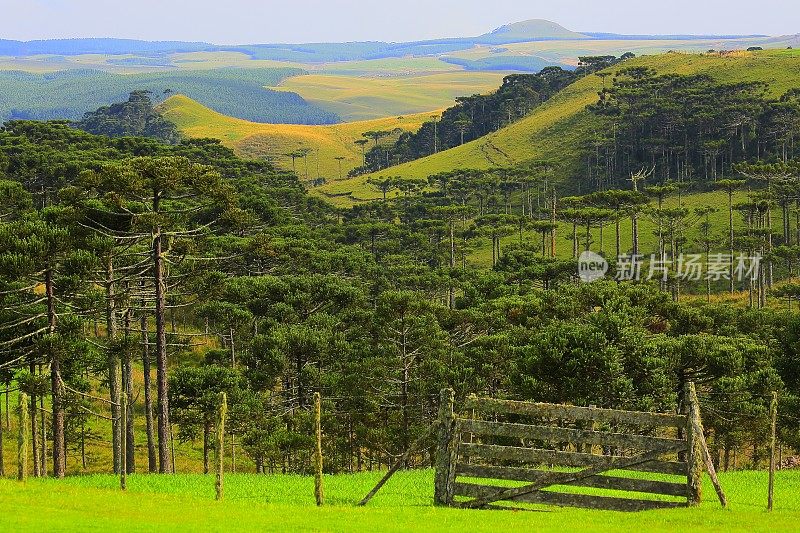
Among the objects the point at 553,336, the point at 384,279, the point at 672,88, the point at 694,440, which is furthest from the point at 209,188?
the point at 672,88

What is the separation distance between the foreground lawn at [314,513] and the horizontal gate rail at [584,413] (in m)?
2.05

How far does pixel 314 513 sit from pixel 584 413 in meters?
6.47

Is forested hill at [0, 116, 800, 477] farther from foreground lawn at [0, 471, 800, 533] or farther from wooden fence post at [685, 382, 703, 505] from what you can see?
wooden fence post at [685, 382, 703, 505]

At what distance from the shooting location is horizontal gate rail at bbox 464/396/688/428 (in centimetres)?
2097

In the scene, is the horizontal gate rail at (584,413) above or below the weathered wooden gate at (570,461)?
above

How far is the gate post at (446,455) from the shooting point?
70.7 ft

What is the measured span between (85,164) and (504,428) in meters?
83.8

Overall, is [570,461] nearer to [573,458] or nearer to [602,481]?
[573,458]

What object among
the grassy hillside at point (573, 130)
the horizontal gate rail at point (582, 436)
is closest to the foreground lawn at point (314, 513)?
the horizontal gate rail at point (582, 436)

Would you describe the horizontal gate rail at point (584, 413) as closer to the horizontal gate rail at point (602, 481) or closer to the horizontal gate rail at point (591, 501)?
the horizontal gate rail at point (602, 481)

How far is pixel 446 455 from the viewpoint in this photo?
2161 cm

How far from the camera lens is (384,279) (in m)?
91.4

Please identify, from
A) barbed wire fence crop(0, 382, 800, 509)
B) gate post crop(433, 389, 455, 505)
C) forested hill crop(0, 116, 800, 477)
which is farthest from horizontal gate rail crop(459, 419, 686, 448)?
forested hill crop(0, 116, 800, 477)

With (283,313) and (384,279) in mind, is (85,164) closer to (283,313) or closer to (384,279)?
(384,279)
